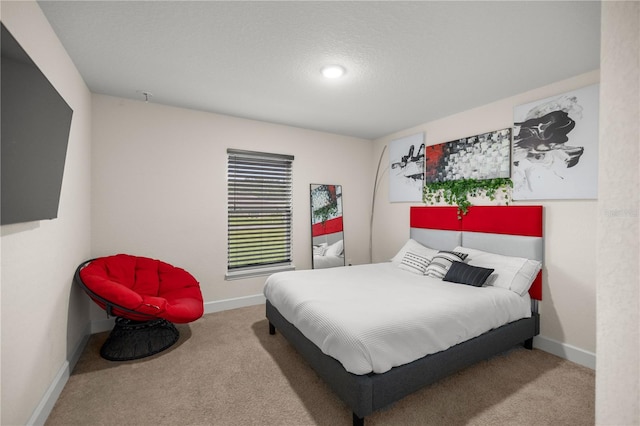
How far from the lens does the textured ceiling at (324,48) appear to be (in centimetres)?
175

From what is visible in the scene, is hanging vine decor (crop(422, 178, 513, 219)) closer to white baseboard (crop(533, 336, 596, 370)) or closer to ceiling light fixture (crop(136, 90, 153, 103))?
white baseboard (crop(533, 336, 596, 370))

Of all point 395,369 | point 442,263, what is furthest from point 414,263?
point 395,369

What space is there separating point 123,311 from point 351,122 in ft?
11.6

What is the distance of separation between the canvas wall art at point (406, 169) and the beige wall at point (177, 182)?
1381mm

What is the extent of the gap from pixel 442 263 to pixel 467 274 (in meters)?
0.35

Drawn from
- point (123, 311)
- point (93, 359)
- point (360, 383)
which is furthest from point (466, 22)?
point (93, 359)

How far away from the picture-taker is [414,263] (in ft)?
11.1

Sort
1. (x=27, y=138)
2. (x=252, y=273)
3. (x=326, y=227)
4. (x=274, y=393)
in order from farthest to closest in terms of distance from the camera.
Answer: (x=326, y=227) < (x=252, y=273) < (x=274, y=393) < (x=27, y=138)

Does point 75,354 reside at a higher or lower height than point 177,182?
lower

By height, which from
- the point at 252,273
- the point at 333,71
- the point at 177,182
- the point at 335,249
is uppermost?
the point at 333,71

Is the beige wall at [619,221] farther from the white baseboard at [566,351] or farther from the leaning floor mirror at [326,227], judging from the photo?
the leaning floor mirror at [326,227]

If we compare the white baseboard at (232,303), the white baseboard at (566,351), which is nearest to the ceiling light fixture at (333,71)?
the white baseboard at (232,303)

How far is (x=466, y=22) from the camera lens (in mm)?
1840

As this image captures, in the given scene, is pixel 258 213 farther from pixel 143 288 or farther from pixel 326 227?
pixel 143 288
